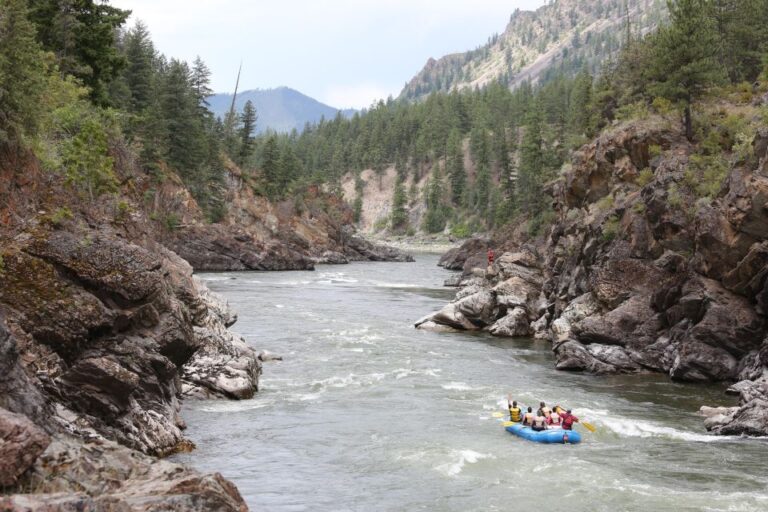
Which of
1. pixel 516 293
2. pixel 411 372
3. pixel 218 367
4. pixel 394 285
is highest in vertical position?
pixel 516 293

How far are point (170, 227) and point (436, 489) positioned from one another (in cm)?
6195

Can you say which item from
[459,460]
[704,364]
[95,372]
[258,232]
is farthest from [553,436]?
[258,232]

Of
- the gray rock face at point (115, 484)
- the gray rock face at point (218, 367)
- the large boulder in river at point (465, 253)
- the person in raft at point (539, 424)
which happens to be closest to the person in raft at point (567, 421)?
the person in raft at point (539, 424)

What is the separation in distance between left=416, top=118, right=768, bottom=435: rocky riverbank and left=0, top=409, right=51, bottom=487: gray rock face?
19604 mm

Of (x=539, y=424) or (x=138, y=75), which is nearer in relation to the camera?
(x=539, y=424)

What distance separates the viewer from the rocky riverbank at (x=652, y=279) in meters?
28.8

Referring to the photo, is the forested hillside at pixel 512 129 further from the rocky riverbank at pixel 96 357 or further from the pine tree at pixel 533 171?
the rocky riverbank at pixel 96 357

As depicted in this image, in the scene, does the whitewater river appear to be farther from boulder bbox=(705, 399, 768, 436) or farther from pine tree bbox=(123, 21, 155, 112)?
pine tree bbox=(123, 21, 155, 112)

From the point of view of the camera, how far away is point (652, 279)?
34.8 m

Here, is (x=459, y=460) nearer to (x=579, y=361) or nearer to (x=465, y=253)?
(x=579, y=361)

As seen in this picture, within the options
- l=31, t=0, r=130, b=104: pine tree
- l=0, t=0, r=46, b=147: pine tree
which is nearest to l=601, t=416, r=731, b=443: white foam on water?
l=0, t=0, r=46, b=147: pine tree

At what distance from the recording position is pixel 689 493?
55.2 feet

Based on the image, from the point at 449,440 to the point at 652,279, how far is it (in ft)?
60.7

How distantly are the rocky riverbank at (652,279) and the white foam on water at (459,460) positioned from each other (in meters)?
8.17
